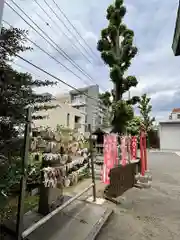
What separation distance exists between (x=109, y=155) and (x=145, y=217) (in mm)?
1565

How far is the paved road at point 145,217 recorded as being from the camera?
2.13 meters

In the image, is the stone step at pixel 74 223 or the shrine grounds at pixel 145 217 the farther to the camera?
the shrine grounds at pixel 145 217

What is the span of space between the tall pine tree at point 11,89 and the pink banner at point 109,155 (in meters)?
2.84

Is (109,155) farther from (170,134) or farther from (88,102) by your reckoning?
(88,102)

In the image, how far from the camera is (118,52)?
6910 mm

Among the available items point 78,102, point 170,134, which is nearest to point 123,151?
point 170,134

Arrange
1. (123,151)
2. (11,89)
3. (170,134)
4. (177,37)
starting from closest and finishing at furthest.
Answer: (11,89) < (177,37) < (123,151) < (170,134)

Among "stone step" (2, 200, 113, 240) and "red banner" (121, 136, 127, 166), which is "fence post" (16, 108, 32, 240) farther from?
"red banner" (121, 136, 127, 166)

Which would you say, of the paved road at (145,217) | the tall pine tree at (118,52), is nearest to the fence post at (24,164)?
the paved road at (145,217)

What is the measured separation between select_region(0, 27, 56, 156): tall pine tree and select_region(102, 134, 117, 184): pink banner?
2.84 metres

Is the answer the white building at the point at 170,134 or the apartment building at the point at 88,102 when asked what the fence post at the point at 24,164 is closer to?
the white building at the point at 170,134

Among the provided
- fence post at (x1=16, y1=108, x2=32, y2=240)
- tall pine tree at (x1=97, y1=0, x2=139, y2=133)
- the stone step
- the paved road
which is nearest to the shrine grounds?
the paved road

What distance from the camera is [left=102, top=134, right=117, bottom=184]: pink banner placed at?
3.95m

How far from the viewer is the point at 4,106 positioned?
1.24 m
